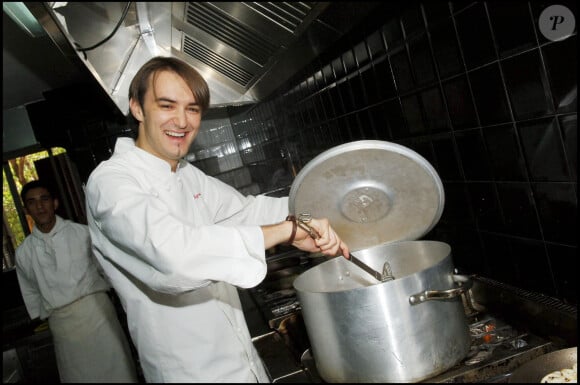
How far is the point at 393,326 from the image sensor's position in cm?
99

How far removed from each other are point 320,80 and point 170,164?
944 mm

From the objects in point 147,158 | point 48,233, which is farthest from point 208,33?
point 48,233

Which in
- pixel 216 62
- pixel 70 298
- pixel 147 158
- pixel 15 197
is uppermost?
pixel 15 197

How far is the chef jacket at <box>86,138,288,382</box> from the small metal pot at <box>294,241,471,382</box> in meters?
0.20

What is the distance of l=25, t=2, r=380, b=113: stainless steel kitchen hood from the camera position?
88 cm

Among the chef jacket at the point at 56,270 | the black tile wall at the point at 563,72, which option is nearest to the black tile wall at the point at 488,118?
the black tile wall at the point at 563,72

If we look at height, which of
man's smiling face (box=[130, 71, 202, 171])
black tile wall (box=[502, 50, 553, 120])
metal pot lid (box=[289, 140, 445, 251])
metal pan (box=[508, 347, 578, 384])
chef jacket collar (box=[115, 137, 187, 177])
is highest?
man's smiling face (box=[130, 71, 202, 171])

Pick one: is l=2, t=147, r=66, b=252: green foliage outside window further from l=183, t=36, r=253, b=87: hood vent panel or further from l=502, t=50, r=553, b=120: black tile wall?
l=502, t=50, r=553, b=120: black tile wall

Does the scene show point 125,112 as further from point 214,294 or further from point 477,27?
point 477,27

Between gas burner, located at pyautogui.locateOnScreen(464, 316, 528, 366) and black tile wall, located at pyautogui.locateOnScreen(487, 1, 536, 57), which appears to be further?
gas burner, located at pyautogui.locateOnScreen(464, 316, 528, 366)

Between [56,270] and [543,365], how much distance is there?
10.2 ft

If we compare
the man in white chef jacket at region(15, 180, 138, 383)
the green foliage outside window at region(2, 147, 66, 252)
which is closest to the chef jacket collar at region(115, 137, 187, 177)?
the man in white chef jacket at region(15, 180, 138, 383)

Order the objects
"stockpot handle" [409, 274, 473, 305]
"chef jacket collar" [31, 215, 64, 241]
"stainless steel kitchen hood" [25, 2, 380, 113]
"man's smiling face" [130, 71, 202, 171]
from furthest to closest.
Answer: "chef jacket collar" [31, 215, 64, 241] → "man's smiling face" [130, 71, 202, 171] → "stockpot handle" [409, 274, 473, 305] → "stainless steel kitchen hood" [25, 2, 380, 113]

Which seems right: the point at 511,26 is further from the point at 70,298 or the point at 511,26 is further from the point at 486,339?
the point at 70,298
